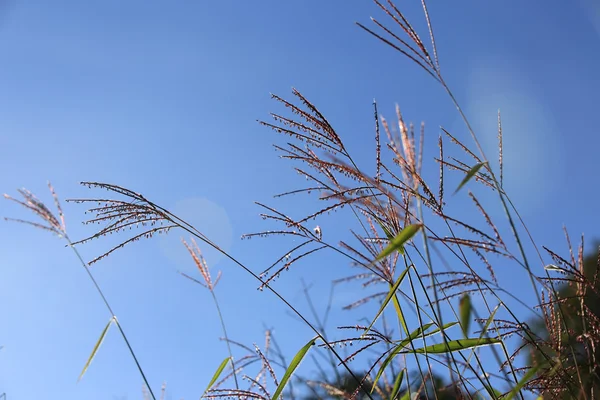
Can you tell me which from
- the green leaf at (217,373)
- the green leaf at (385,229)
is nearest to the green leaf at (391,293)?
the green leaf at (385,229)

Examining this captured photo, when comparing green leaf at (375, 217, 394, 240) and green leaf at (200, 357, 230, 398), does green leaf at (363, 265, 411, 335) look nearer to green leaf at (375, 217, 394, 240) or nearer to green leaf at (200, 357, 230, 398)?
green leaf at (375, 217, 394, 240)

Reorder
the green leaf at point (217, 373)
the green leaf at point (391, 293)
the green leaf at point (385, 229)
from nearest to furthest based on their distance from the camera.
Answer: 1. the green leaf at point (391, 293)
2. the green leaf at point (385, 229)
3. the green leaf at point (217, 373)

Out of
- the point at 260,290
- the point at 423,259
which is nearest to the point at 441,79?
the point at 423,259

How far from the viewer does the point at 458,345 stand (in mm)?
1818

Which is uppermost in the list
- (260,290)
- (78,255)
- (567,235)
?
(78,255)

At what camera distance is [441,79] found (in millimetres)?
1952

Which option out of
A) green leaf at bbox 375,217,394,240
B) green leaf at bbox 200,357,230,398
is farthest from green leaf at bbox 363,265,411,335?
green leaf at bbox 200,357,230,398

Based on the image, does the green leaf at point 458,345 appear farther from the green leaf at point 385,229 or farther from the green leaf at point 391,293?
the green leaf at point 385,229

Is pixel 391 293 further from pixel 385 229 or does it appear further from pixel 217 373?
pixel 217 373

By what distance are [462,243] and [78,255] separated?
1.81 m

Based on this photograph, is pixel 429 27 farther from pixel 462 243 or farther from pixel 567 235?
pixel 567 235

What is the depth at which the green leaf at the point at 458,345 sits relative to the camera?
1775mm

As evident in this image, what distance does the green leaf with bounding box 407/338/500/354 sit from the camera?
5.82 feet

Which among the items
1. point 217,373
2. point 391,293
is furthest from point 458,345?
point 217,373
